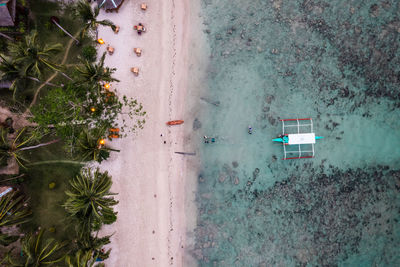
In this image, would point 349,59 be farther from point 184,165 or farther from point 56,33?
point 56,33

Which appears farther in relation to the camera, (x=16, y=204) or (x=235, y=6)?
(x=235, y=6)

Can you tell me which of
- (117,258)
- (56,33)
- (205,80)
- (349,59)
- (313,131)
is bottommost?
(117,258)

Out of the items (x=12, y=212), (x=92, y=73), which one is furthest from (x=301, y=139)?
(x=12, y=212)

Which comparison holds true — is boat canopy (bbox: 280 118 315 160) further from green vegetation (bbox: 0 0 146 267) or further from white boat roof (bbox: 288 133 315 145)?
green vegetation (bbox: 0 0 146 267)

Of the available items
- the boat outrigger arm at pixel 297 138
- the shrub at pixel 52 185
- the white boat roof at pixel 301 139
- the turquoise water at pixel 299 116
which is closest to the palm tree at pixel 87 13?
the turquoise water at pixel 299 116

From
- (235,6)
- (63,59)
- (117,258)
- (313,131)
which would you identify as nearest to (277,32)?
(235,6)

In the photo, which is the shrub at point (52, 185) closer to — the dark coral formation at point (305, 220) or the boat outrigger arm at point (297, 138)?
the dark coral formation at point (305, 220)
